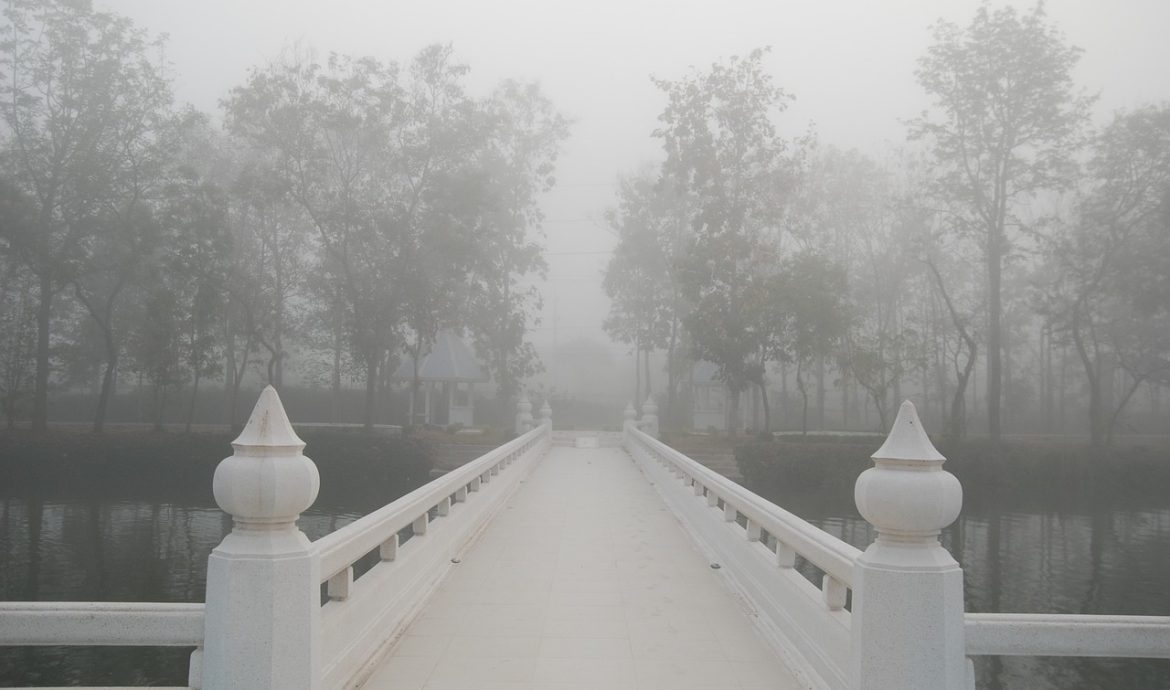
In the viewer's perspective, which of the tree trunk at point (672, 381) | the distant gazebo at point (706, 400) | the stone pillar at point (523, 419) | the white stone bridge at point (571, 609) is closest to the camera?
the white stone bridge at point (571, 609)

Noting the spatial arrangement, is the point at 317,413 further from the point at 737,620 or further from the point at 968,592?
Result: the point at 737,620

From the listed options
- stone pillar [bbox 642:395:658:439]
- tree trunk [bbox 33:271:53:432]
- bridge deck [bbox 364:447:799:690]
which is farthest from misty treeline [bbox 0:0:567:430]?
bridge deck [bbox 364:447:799:690]

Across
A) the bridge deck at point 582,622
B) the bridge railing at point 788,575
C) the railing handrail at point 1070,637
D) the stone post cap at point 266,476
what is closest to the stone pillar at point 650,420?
the bridge deck at point 582,622

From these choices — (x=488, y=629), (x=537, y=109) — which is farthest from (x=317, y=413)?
(x=488, y=629)

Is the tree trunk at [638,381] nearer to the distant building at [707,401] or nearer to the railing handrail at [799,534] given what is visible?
the distant building at [707,401]

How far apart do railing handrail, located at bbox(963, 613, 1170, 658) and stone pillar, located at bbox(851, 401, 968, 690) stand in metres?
0.13

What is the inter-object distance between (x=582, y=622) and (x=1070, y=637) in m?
3.04

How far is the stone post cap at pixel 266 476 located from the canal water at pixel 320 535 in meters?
4.98

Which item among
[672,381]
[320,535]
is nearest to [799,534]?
[320,535]

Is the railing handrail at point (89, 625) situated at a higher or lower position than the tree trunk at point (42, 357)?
lower

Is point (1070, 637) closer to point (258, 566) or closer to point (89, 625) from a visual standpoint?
point (258, 566)

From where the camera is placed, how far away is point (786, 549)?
18.3 ft

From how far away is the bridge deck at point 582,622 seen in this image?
446cm

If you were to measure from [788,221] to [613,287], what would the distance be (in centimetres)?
1321
